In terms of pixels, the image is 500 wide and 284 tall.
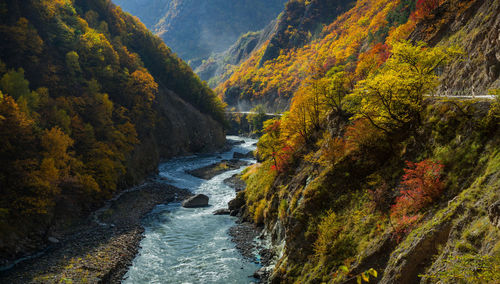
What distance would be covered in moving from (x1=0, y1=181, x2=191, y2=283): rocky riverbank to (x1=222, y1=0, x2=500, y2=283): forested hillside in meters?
15.4

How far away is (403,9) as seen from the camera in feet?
204

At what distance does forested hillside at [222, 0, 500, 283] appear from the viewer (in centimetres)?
1202

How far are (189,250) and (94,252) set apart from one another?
9.88 metres

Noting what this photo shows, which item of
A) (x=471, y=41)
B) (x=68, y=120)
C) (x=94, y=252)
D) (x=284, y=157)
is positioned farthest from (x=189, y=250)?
(x=471, y=41)

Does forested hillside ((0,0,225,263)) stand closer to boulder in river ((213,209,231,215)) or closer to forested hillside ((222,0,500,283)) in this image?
boulder in river ((213,209,231,215))

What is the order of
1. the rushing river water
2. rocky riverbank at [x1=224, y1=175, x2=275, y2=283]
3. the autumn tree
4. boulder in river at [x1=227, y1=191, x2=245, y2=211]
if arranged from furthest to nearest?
1. boulder in river at [x1=227, y1=191, x2=245, y2=211]
2. rocky riverbank at [x1=224, y1=175, x2=275, y2=283]
3. the rushing river water
4. the autumn tree

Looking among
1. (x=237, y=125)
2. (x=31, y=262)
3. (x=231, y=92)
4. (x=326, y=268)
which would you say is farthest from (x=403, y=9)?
→ (x=231, y=92)

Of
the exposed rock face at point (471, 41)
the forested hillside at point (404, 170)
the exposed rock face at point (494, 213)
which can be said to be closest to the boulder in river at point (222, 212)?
the forested hillside at point (404, 170)

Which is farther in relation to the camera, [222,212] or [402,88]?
[222,212]

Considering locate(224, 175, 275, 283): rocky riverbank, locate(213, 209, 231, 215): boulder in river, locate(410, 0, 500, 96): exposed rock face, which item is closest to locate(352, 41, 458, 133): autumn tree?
locate(410, 0, 500, 96): exposed rock face

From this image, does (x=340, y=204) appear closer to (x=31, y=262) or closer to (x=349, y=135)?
(x=349, y=135)

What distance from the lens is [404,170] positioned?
16.8 meters

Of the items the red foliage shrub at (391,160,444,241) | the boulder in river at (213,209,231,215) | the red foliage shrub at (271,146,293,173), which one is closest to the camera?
the red foliage shrub at (391,160,444,241)

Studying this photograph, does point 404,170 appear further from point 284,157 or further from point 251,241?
point 251,241
